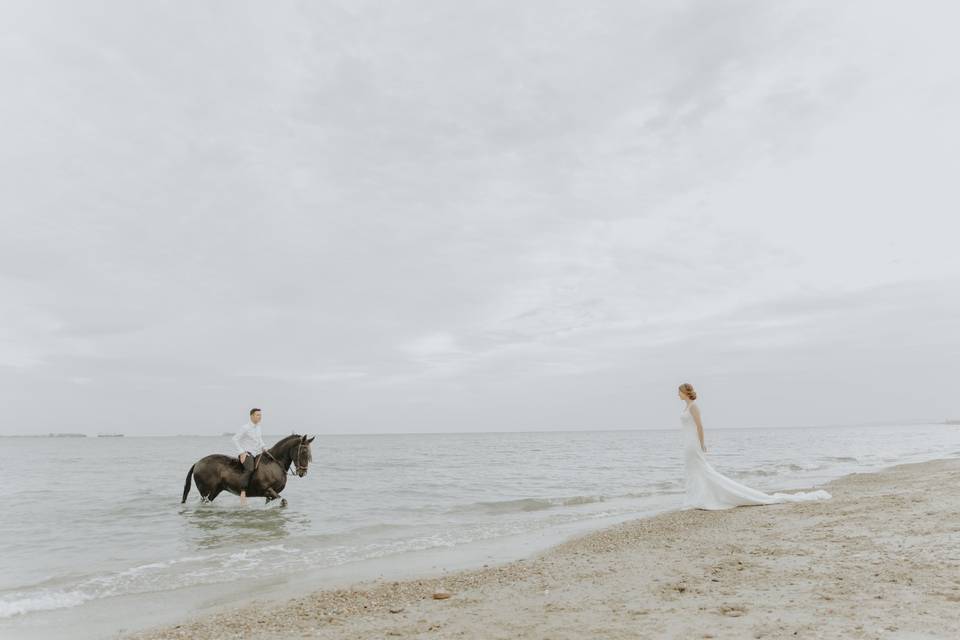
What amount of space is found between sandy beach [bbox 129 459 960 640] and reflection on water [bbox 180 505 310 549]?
18.2 ft

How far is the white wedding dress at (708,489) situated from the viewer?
39.4 feet

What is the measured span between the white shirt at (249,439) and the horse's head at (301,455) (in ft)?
2.90

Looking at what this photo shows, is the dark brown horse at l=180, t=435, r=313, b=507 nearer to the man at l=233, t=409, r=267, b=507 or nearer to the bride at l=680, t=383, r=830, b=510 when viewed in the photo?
the man at l=233, t=409, r=267, b=507

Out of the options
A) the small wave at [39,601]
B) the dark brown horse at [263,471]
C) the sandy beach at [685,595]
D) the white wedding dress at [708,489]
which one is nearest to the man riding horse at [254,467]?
the dark brown horse at [263,471]

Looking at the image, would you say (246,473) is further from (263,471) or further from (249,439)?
(249,439)

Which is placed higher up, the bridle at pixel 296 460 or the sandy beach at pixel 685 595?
the bridle at pixel 296 460

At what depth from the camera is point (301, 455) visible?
15336 mm

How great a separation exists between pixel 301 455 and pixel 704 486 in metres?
10.1

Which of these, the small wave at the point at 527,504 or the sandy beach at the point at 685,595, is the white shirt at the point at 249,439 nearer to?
the small wave at the point at 527,504

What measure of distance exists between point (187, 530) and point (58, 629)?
662 cm

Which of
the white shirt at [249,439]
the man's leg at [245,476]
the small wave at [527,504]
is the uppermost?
the white shirt at [249,439]

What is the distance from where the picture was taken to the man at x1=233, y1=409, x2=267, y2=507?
15.2 meters

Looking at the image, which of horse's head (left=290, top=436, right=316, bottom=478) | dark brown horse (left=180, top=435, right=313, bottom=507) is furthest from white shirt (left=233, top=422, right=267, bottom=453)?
horse's head (left=290, top=436, right=316, bottom=478)

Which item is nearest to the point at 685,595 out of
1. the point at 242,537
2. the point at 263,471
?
the point at 242,537
